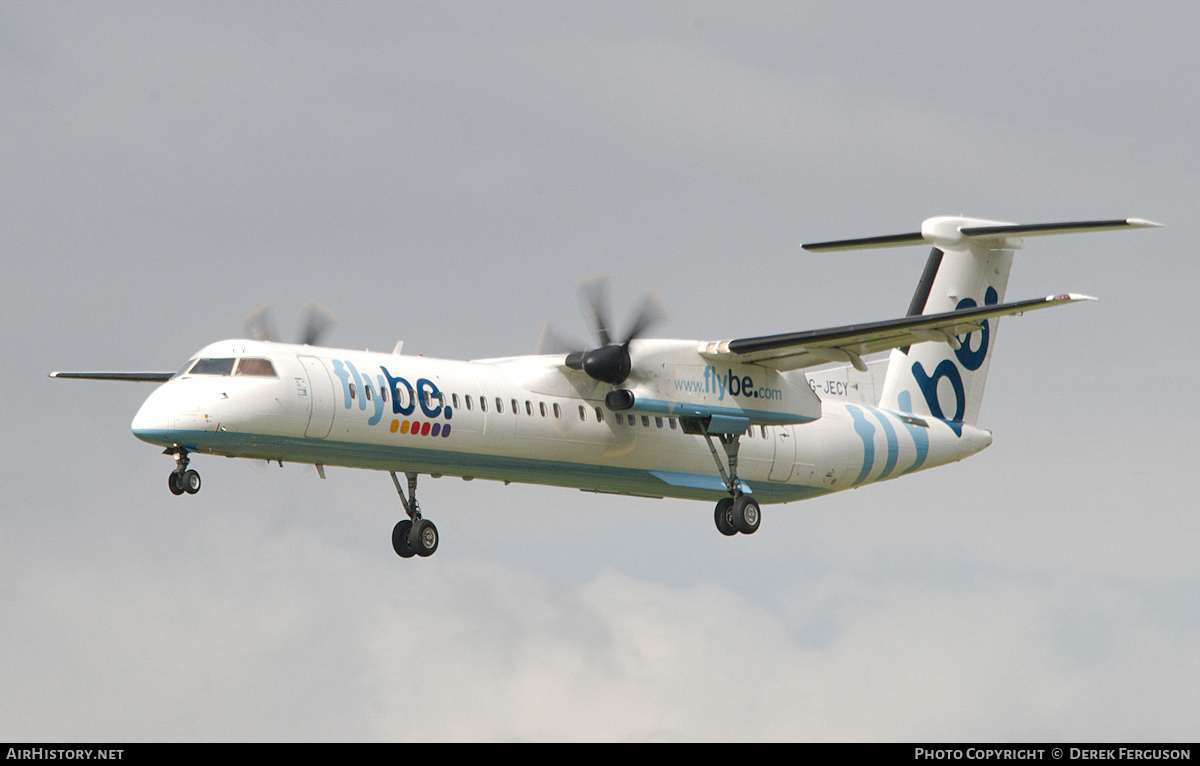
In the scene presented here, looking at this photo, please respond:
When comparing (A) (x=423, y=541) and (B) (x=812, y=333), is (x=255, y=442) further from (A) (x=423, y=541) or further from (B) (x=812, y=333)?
(B) (x=812, y=333)

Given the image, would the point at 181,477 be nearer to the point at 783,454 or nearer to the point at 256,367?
the point at 256,367

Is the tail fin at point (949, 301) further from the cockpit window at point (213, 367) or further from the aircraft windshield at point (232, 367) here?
A: the cockpit window at point (213, 367)

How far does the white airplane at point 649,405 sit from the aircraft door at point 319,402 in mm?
24

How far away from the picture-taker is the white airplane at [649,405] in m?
21.8

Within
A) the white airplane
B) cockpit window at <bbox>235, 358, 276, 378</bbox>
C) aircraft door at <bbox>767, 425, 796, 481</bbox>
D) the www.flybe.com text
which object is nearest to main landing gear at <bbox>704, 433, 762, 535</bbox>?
the white airplane

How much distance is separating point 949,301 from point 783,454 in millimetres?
5118

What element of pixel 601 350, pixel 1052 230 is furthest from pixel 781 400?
pixel 1052 230

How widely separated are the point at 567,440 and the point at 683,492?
125 inches

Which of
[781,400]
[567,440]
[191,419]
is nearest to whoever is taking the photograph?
[191,419]

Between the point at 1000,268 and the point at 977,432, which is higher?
the point at 1000,268

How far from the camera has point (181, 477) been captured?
21.0 meters

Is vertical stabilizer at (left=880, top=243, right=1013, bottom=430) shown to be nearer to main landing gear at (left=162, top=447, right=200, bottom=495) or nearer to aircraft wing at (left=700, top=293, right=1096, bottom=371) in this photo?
aircraft wing at (left=700, top=293, right=1096, bottom=371)

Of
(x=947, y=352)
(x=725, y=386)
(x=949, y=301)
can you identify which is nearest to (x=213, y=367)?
(x=725, y=386)

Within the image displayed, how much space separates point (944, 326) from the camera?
82.0 feet
